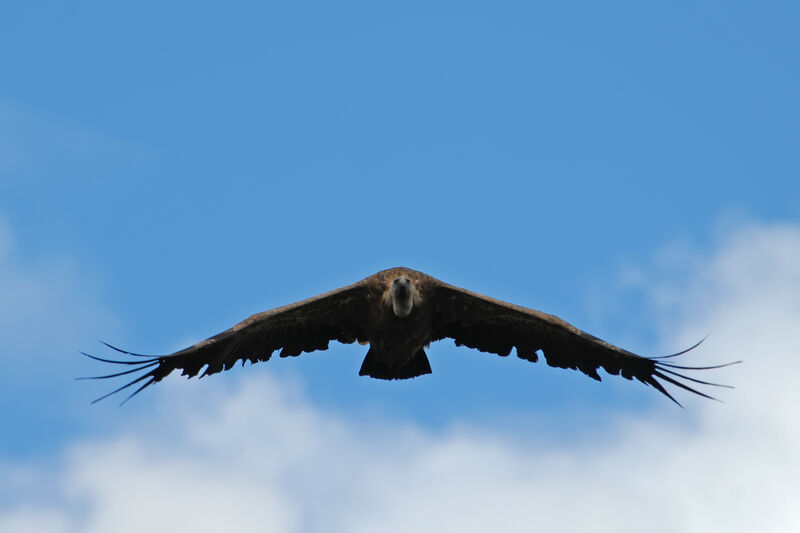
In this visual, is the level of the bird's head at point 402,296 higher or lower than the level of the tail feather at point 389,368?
higher

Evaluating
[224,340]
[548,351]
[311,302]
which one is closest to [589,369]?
[548,351]

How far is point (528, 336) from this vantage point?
48.8 feet

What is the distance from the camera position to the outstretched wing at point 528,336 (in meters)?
14.4

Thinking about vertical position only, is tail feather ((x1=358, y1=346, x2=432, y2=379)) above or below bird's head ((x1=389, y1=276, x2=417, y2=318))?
below

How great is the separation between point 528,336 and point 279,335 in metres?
3.27

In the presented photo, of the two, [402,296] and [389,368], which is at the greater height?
[402,296]

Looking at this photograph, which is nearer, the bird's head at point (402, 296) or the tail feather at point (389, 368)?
the bird's head at point (402, 296)

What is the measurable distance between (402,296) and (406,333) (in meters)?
0.63

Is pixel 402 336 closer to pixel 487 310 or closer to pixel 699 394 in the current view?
pixel 487 310

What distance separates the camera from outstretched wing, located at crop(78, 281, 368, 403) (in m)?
13.8

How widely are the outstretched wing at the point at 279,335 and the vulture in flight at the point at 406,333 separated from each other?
0.5 inches

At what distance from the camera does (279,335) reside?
14.6 metres

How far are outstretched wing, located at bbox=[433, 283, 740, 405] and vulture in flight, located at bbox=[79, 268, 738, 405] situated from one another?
0.01 m

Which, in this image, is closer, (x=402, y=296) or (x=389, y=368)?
(x=402, y=296)
